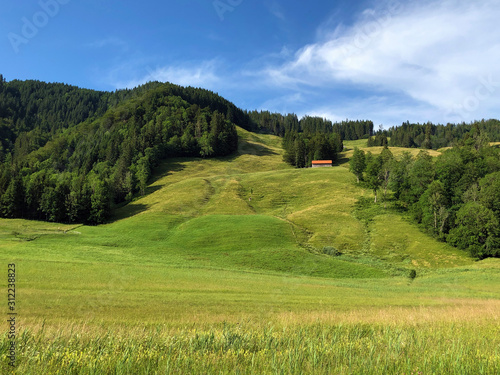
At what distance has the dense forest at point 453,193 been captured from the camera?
6206cm

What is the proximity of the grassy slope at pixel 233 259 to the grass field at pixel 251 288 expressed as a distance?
304mm

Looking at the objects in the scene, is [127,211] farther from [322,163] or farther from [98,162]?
[322,163]

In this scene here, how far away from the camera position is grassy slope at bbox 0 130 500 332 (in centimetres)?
1973

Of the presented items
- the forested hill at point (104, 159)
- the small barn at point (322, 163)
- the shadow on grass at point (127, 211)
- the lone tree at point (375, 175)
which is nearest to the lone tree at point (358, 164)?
the lone tree at point (375, 175)

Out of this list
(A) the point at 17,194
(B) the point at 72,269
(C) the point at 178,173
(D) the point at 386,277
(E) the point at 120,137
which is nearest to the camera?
(B) the point at 72,269

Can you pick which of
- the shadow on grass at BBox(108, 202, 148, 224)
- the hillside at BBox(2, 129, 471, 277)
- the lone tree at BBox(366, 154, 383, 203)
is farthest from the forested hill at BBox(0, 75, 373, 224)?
the lone tree at BBox(366, 154, 383, 203)

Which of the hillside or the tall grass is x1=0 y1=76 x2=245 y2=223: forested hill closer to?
the hillside

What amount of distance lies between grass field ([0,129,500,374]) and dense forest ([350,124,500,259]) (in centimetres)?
457

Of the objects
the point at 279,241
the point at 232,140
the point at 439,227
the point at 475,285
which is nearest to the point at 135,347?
the point at 475,285

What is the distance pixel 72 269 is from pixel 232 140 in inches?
6384

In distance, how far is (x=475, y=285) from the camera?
38156 mm

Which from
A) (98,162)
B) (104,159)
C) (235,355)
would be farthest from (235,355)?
(104,159)

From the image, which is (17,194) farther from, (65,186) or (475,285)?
(475,285)

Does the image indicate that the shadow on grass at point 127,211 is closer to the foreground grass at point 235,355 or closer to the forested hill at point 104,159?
the forested hill at point 104,159
